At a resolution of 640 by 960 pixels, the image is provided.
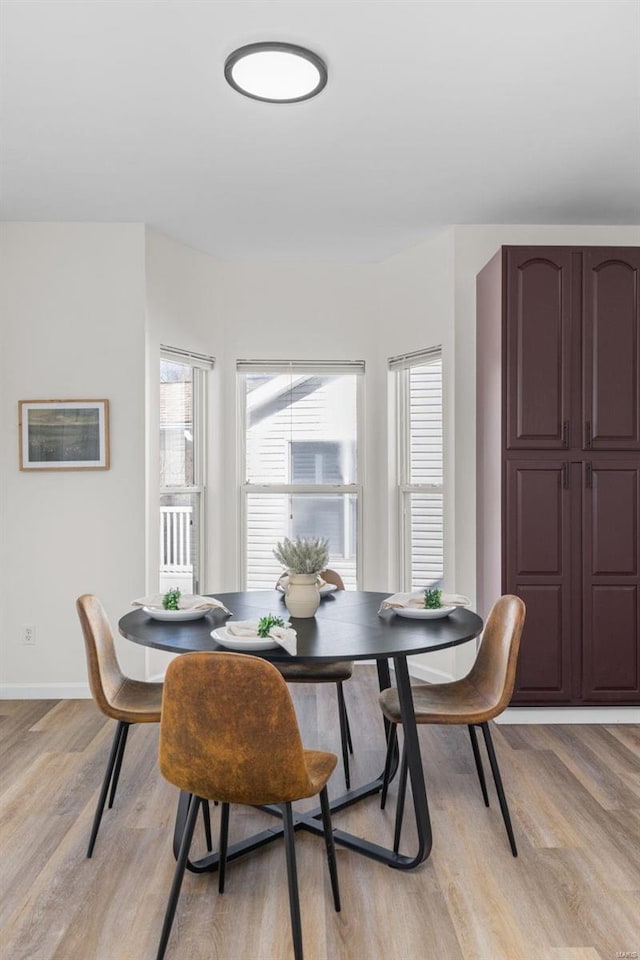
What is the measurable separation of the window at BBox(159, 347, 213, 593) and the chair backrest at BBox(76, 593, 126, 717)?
69.2 inches

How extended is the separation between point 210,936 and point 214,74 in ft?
9.42

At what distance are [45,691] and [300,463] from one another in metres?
2.17

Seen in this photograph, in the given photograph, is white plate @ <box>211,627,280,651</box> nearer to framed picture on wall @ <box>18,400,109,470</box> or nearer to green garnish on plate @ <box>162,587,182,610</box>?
green garnish on plate @ <box>162,587,182,610</box>

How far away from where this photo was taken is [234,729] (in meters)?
1.81

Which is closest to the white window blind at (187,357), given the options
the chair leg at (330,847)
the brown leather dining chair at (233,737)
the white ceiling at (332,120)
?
the white ceiling at (332,120)

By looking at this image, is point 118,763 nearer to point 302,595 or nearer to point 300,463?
point 302,595

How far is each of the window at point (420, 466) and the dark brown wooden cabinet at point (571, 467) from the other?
0.83 meters

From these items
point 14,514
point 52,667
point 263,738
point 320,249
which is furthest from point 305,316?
point 263,738

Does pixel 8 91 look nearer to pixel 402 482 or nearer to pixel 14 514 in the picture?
pixel 14 514

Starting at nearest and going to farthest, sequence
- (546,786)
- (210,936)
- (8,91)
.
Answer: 1. (210,936)
2. (8,91)
3. (546,786)

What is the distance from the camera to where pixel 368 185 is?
12.0ft

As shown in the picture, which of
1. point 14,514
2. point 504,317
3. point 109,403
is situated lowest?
point 14,514

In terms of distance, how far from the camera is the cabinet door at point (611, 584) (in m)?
3.70

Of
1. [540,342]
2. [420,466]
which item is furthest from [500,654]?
[420,466]
